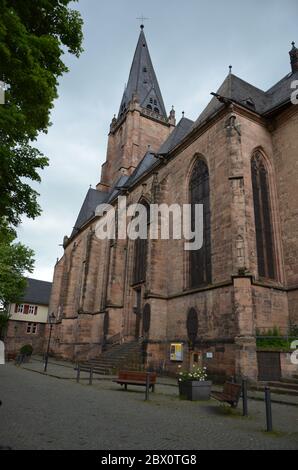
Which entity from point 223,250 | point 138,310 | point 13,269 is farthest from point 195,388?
point 13,269

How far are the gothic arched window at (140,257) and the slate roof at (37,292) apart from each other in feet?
82.2

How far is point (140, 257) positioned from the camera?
2289cm

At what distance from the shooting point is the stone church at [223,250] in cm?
1352

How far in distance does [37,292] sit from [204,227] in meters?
36.2

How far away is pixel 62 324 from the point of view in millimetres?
32000

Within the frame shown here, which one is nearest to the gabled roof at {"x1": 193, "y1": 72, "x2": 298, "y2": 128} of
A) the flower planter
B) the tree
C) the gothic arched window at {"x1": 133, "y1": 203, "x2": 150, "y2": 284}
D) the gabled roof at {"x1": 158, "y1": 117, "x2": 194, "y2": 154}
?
the gabled roof at {"x1": 158, "y1": 117, "x2": 194, "y2": 154}

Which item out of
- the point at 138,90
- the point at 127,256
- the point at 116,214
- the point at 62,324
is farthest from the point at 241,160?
the point at 138,90

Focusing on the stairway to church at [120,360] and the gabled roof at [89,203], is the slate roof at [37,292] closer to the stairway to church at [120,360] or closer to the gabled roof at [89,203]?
the gabled roof at [89,203]

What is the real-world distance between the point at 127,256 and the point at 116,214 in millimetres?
4229

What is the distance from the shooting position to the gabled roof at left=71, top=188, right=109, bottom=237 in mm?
36656

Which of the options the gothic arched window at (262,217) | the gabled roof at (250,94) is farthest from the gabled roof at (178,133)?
the gothic arched window at (262,217)

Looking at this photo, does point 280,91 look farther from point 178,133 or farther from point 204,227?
point 204,227

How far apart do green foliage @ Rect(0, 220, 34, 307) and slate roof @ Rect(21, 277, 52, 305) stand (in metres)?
12.8
